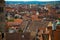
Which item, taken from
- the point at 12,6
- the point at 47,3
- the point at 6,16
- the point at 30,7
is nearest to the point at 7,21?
the point at 6,16

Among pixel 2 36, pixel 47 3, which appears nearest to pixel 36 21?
pixel 47 3

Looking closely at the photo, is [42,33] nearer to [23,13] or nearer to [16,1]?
[23,13]

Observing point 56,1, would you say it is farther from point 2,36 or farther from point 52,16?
point 2,36

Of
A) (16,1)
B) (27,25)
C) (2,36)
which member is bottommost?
(2,36)

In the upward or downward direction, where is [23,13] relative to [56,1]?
downward

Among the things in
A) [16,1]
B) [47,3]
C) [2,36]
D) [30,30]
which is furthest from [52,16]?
[2,36]

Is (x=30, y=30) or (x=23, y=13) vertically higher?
(x=23, y=13)

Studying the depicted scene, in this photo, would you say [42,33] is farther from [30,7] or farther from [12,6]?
[12,6]

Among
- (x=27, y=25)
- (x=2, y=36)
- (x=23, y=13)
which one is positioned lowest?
(x=2, y=36)
